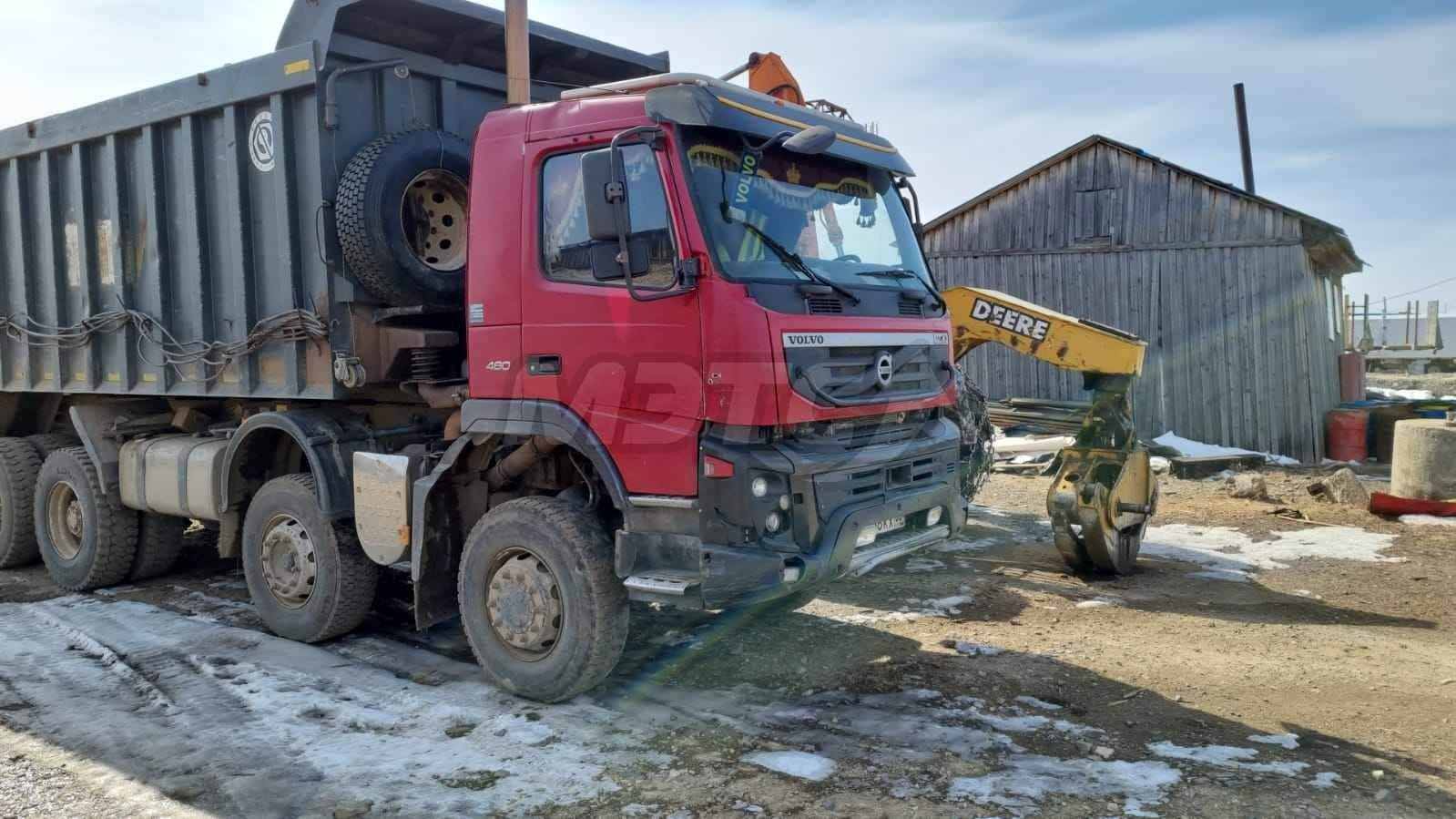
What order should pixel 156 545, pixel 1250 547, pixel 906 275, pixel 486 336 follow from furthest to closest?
pixel 1250 547 < pixel 156 545 < pixel 906 275 < pixel 486 336

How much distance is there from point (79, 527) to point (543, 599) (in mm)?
5266

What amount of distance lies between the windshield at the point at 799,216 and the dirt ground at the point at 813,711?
2.21 meters

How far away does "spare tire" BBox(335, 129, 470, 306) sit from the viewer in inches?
236

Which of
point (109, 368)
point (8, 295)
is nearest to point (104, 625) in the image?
point (109, 368)

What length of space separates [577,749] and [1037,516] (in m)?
7.29

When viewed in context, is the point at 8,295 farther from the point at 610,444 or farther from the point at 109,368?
the point at 610,444

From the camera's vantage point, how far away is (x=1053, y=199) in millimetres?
17062

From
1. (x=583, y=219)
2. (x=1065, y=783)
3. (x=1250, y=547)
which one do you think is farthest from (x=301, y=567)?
(x=1250, y=547)

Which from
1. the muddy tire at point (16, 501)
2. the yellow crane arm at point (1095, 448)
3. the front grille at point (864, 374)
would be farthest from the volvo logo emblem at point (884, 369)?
the muddy tire at point (16, 501)

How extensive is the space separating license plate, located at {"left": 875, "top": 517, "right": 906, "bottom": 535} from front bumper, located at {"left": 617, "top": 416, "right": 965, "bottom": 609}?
39 millimetres

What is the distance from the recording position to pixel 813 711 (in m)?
5.28

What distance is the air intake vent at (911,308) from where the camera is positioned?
572 cm

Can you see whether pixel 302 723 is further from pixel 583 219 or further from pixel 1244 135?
pixel 1244 135

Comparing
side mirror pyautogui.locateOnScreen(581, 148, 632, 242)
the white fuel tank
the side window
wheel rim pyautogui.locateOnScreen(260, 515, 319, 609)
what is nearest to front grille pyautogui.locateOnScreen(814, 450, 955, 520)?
the side window
